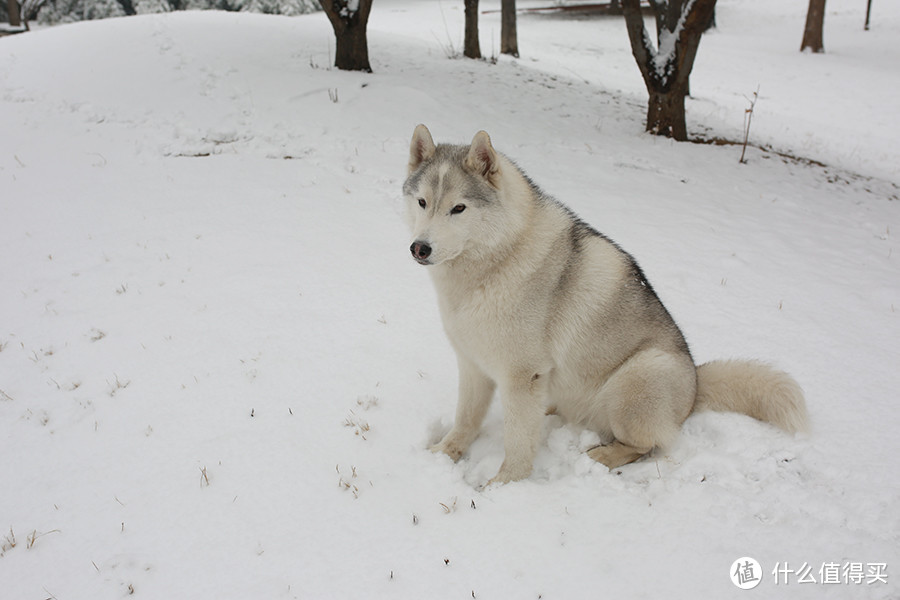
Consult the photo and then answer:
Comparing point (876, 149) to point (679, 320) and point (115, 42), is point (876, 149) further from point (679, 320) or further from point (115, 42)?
point (115, 42)

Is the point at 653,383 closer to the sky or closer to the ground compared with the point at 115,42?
closer to the ground

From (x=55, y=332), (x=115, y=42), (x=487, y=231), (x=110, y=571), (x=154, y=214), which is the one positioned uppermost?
(x=115, y=42)

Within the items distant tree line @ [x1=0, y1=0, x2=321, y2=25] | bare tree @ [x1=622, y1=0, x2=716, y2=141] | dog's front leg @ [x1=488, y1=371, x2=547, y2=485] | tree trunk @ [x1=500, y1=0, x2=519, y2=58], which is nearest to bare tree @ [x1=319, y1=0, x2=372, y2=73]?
bare tree @ [x1=622, y1=0, x2=716, y2=141]

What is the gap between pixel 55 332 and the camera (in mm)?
4934

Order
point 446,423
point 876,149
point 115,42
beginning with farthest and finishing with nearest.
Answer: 1. point 876,149
2. point 115,42
3. point 446,423

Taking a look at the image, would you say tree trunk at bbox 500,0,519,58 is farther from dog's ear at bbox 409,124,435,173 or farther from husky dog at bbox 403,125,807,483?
husky dog at bbox 403,125,807,483

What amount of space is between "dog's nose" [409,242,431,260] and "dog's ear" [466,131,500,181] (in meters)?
0.62

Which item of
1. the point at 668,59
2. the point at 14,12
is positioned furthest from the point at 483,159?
the point at 14,12

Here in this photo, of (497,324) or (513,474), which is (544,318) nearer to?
(497,324)

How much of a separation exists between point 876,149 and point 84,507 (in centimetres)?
1829

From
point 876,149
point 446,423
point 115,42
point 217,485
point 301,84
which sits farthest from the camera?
point 876,149

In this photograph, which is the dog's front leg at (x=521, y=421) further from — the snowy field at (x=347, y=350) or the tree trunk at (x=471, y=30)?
the tree trunk at (x=471, y=30)

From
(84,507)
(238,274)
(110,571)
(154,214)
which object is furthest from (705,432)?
(154,214)

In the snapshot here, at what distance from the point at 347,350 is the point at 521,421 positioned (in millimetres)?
2020
